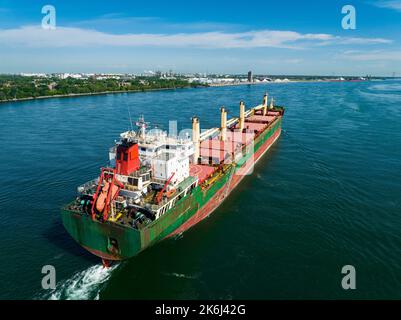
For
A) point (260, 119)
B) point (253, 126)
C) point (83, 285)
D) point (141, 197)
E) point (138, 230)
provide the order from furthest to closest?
point (260, 119) < point (253, 126) < point (141, 197) < point (83, 285) < point (138, 230)

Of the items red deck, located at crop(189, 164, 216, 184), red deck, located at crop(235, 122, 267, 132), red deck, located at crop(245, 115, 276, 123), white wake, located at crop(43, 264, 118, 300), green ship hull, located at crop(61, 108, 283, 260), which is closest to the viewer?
white wake, located at crop(43, 264, 118, 300)

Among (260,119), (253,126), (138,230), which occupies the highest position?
(260,119)

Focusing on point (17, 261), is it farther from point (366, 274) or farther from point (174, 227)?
point (366, 274)

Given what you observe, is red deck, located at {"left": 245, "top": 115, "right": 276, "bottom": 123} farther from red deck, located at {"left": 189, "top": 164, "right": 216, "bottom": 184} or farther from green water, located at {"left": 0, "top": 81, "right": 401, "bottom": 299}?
red deck, located at {"left": 189, "top": 164, "right": 216, "bottom": 184}

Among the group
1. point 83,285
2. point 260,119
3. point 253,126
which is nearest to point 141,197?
point 83,285

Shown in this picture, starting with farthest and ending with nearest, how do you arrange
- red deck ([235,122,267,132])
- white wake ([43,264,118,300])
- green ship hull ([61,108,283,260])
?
red deck ([235,122,267,132]), green ship hull ([61,108,283,260]), white wake ([43,264,118,300])

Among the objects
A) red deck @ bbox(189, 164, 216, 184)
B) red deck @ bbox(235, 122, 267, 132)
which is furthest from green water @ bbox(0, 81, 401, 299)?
red deck @ bbox(235, 122, 267, 132)

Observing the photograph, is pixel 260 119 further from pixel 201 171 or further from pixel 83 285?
pixel 83 285
